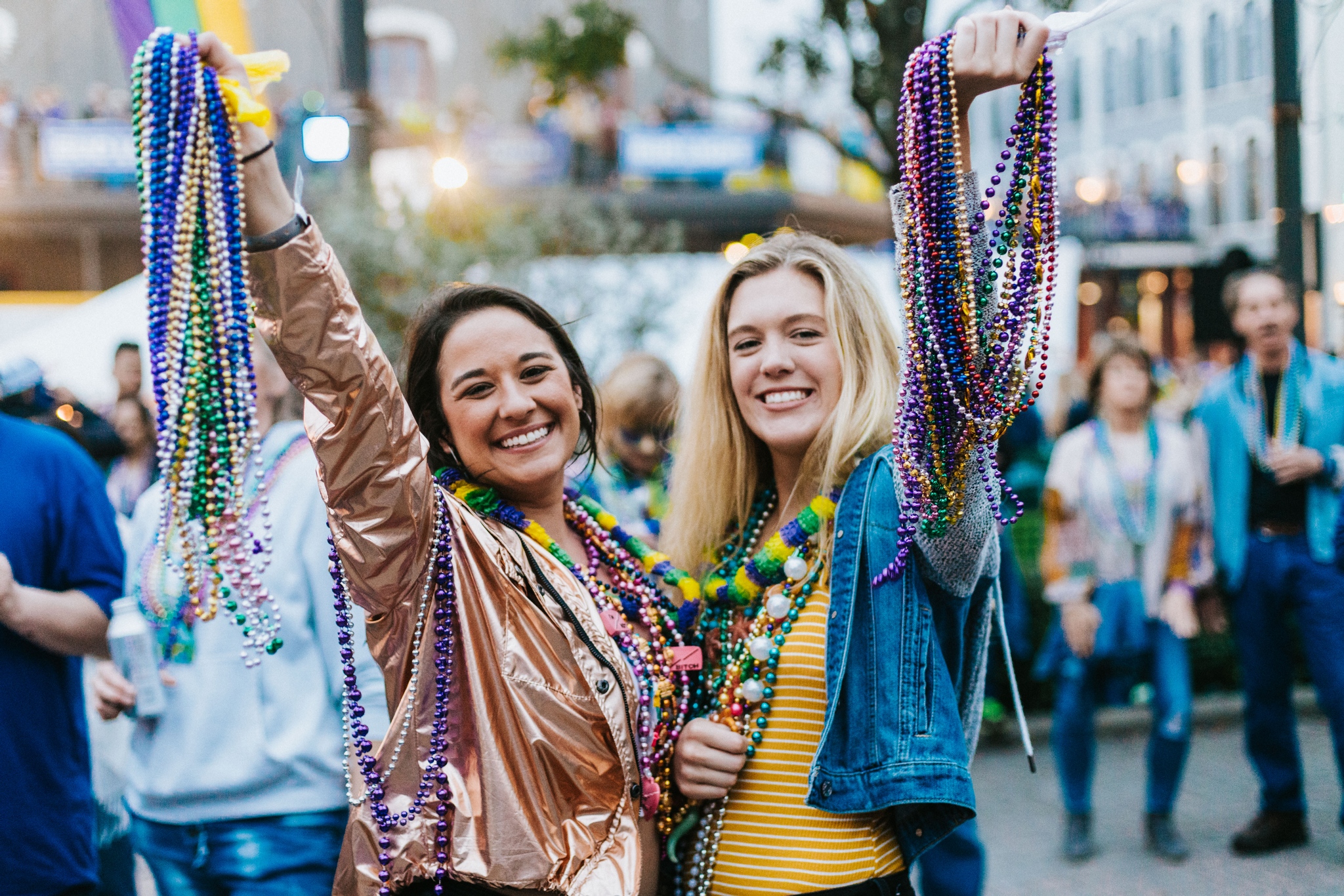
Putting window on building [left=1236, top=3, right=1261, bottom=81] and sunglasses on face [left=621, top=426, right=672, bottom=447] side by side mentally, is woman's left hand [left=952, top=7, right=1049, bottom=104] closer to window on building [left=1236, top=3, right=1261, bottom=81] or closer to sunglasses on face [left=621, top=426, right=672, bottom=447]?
sunglasses on face [left=621, top=426, right=672, bottom=447]

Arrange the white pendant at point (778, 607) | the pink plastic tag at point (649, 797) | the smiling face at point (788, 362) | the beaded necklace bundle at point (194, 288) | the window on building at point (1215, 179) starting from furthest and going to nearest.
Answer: the window on building at point (1215, 179) < the smiling face at point (788, 362) < the white pendant at point (778, 607) < the pink plastic tag at point (649, 797) < the beaded necklace bundle at point (194, 288)

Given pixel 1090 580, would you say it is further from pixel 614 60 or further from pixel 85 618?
pixel 614 60

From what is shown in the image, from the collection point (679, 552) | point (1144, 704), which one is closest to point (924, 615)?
point (679, 552)

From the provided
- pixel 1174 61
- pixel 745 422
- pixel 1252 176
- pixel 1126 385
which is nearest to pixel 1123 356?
pixel 1126 385

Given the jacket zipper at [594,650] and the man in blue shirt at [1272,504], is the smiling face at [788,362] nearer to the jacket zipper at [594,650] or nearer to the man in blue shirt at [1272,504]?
the jacket zipper at [594,650]

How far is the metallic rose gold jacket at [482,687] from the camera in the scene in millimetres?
1582

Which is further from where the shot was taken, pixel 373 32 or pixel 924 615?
pixel 373 32

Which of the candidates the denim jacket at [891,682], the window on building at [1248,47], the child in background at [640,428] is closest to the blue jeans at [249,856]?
the denim jacket at [891,682]

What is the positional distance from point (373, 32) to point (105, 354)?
13820mm

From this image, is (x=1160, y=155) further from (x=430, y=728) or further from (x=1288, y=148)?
(x=430, y=728)

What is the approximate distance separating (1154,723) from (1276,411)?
1321mm

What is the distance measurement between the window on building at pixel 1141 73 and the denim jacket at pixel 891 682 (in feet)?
102

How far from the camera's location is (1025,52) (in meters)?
1.56

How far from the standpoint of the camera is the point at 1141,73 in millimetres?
29094
